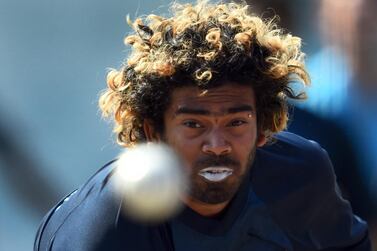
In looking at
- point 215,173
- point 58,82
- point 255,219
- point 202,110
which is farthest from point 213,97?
point 58,82

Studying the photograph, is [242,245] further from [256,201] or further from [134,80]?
[134,80]

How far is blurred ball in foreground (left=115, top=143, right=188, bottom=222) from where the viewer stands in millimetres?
1760

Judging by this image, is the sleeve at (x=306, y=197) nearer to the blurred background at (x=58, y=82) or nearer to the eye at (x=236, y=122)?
the eye at (x=236, y=122)

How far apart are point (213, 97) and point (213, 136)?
8 centimetres

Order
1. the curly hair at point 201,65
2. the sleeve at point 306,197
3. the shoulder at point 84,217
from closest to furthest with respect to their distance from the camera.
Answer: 1. the shoulder at point 84,217
2. the curly hair at point 201,65
3. the sleeve at point 306,197

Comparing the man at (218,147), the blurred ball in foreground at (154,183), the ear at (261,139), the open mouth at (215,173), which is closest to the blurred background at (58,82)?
the man at (218,147)

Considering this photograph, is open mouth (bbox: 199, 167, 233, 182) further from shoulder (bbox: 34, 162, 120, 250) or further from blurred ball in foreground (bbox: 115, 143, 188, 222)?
shoulder (bbox: 34, 162, 120, 250)

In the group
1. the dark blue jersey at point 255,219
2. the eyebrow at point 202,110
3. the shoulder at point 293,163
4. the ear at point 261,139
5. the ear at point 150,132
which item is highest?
the eyebrow at point 202,110

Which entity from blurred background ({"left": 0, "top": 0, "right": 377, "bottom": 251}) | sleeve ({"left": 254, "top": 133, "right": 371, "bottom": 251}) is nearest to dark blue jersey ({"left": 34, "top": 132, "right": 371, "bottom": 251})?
sleeve ({"left": 254, "top": 133, "right": 371, "bottom": 251})

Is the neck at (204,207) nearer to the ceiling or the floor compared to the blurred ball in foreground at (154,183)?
nearer to the floor

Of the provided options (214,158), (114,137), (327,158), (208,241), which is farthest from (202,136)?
(114,137)

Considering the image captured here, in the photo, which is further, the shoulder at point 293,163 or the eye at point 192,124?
the shoulder at point 293,163

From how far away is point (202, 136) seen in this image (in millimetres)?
1760

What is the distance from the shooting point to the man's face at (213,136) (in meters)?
1.75
